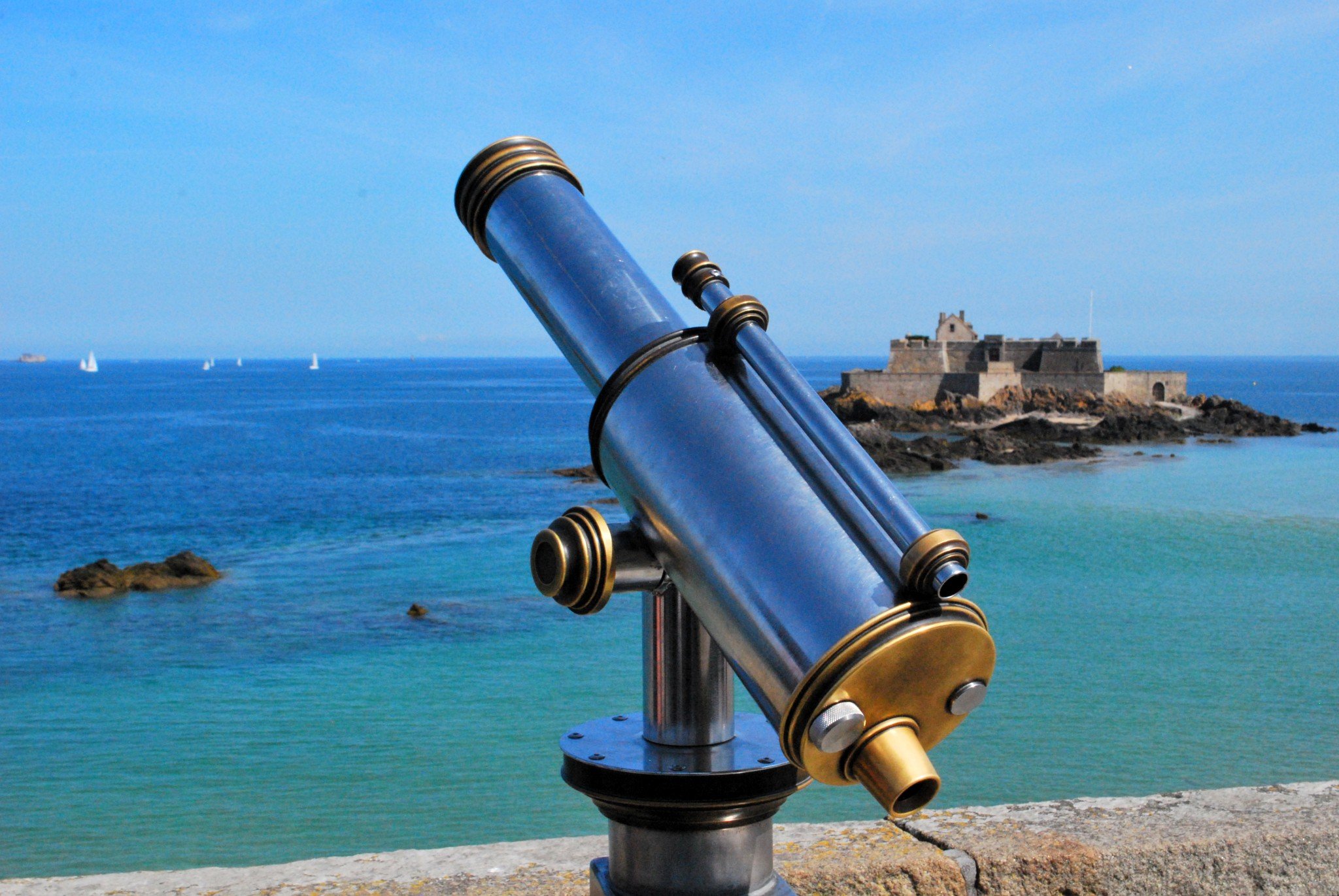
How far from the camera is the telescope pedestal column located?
1.77m

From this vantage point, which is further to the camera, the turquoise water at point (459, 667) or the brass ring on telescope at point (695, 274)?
the turquoise water at point (459, 667)

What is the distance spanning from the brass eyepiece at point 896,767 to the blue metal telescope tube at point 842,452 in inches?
7.1

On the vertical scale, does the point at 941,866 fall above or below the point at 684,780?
below

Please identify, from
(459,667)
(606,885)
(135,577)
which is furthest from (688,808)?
(135,577)

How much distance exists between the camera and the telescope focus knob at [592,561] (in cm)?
176

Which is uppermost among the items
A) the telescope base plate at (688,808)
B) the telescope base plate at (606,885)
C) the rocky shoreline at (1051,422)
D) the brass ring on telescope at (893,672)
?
the rocky shoreline at (1051,422)

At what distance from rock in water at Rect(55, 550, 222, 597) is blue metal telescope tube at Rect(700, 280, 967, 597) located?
66.6 ft

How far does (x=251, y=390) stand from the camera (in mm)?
125188

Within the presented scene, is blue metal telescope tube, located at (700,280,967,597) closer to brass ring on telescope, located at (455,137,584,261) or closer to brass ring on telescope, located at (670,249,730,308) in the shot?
brass ring on telescope, located at (670,249,730,308)

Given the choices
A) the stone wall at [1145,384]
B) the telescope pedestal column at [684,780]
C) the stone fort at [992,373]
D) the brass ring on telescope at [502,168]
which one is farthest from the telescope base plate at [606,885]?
the stone wall at [1145,384]

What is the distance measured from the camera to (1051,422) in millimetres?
53281

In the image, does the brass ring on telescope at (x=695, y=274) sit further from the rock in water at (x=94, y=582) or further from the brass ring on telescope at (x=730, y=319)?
the rock in water at (x=94, y=582)

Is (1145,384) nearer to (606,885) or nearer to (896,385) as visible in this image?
(896,385)

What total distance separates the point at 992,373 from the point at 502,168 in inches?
2208
